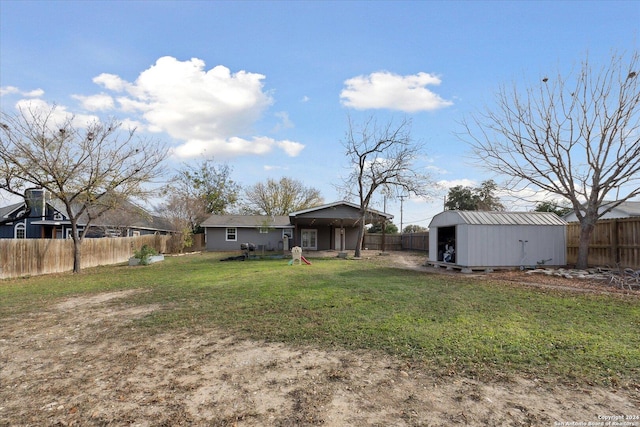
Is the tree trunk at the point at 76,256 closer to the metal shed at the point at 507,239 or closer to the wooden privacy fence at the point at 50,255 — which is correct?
the wooden privacy fence at the point at 50,255

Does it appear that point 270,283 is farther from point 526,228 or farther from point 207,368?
point 526,228

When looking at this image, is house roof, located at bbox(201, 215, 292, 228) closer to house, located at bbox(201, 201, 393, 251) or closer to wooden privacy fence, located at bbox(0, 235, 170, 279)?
house, located at bbox(201, 201, 393, 251)

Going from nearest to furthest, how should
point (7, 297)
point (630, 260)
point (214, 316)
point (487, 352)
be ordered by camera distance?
point (487, 352), point (214, 316), point (7, 297), point (630, 260)

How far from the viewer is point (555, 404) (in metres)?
3.04

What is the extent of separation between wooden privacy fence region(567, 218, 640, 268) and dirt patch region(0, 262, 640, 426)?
11170mm

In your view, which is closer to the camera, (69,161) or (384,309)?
→ (384,309)

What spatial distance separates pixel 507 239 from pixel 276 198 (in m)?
31.0

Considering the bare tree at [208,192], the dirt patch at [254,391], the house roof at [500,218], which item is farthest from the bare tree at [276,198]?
the dirt patch at [254,391]

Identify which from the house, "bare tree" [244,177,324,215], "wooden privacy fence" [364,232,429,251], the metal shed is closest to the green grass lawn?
the metal shed

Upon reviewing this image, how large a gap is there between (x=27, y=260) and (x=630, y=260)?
2111 cm

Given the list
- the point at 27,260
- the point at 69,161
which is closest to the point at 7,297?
the point at 27,260

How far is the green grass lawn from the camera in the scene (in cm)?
398

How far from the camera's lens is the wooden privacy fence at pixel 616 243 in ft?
38.1

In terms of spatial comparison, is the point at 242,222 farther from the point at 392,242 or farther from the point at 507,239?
the point at 507,239
